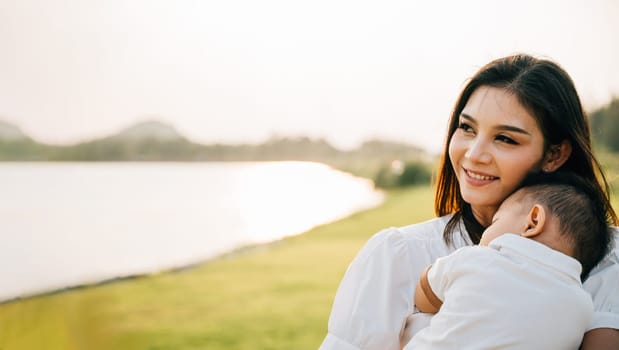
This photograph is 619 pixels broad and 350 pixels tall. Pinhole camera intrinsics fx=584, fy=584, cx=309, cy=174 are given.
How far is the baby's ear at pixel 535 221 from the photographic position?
0.97m

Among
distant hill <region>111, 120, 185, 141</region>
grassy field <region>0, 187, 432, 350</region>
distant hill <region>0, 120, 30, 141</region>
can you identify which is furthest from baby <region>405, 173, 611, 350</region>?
distant hill <region>111, 120, 185, 141</region>

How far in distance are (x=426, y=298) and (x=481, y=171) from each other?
285 mm

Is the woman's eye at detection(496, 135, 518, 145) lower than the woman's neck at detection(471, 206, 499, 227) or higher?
higher

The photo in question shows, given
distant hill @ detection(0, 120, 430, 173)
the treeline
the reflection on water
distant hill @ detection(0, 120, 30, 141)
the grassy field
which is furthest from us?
the treeline

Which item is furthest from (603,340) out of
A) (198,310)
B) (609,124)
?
(609,124)

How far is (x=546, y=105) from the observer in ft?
3.68

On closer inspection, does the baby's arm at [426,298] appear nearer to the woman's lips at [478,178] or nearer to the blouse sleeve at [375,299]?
the blouse sleeve at [375,299]

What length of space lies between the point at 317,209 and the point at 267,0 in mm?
2098

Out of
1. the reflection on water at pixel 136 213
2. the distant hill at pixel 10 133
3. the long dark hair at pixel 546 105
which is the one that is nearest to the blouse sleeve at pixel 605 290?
the long dark hair at pixel 546 105

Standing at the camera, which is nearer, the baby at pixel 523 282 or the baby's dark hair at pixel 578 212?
the baby at pixel 523 282

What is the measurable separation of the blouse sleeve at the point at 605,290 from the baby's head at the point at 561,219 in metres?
0.02

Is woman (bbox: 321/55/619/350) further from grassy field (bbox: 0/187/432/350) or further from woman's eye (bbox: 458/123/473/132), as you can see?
grassy field (bbox: 0/187/432/350)

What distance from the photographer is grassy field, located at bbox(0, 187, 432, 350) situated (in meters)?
3.08

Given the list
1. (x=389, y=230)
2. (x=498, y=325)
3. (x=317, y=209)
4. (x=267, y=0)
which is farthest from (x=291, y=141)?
(x=498, y=325)
